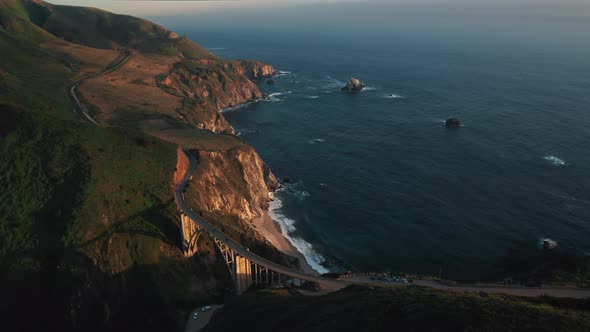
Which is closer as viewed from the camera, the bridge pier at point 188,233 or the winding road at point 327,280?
the winding road at point 327,280

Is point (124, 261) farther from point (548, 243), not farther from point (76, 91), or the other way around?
point (76, 91)

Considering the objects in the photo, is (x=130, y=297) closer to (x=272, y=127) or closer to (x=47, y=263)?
(x=47, y=263)

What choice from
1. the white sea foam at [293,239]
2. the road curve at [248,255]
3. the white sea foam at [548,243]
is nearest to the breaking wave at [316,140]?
the white sea foam at [293,239]

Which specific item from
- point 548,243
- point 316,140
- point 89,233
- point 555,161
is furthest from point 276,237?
point 555,161

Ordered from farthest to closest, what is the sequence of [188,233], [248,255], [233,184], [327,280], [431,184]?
[431,184], [233,184], [188,233], [248,255], [327,280]

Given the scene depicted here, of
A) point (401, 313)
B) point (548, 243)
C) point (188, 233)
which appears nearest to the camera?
point (401, 313)

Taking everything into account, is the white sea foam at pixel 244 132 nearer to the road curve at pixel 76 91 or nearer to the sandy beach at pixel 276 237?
the road curve at pixel 76 91

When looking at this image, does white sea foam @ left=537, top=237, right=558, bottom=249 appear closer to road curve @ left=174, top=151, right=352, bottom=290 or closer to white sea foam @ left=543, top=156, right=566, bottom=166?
white sea foam @ left=543, top=156, right=566, bottom=166
